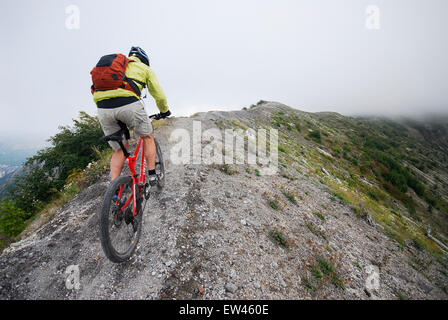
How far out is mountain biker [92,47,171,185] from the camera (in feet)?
10.8

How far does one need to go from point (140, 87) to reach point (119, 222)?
2889 mm

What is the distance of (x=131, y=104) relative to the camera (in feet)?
11.3

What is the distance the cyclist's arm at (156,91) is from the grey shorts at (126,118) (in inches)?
25.9

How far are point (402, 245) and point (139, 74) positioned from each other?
45.0 feet

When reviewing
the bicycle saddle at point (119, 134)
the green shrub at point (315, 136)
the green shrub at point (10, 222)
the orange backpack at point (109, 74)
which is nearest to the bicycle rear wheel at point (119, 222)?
the bicycle saddle at point (119, 134)

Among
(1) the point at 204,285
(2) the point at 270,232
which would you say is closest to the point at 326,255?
(2) the point at 270,232

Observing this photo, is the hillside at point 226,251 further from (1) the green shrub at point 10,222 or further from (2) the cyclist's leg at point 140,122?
(2) the cyclist's leg at point 140,122

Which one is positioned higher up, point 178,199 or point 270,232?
point 178,199

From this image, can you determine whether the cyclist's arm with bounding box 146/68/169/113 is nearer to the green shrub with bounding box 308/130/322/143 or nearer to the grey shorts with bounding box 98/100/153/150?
the grey shorts with bounding box 98/100/153/150

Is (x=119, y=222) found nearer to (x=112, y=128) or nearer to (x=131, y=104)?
(x=112, y=128)

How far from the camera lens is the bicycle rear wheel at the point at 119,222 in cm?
273

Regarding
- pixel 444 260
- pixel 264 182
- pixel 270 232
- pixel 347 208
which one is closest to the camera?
pixel 270 232

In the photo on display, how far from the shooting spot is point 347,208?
31.9ft
